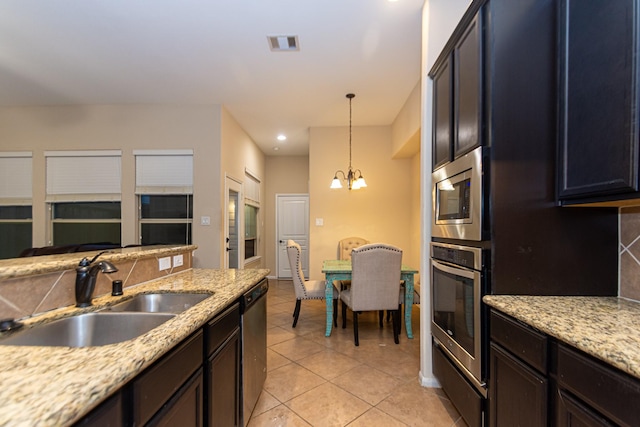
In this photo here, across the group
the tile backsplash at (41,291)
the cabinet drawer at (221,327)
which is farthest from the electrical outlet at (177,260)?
the cabinet drawer at (221,327)

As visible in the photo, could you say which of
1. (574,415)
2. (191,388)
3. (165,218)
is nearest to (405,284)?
(574,415)

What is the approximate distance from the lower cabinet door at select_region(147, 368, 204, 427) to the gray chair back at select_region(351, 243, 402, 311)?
1.95 m

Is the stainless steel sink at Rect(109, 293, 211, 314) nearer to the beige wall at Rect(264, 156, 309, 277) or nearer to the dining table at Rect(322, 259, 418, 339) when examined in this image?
the dining table at Rect(322, 259, 418, 339)

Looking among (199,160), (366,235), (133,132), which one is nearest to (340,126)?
(366,235)

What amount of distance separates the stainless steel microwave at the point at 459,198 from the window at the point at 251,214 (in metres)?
4.00

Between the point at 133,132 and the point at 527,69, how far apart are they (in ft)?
14.9

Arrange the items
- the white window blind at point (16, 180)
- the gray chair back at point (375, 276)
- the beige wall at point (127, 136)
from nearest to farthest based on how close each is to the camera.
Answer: the gray chair back at point (375, 276)
the beige wall at point (127, 136)
the white window blind at point (16, 180)

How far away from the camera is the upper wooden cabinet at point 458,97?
155 cm

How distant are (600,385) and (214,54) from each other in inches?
136

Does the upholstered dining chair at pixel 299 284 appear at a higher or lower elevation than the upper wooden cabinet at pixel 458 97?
lower

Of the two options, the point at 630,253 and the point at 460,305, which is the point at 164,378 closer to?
the point at 460,305

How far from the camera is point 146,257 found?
1.79m

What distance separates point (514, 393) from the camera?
1217mm

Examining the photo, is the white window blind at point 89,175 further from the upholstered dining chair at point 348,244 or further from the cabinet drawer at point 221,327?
the cabinet drawer at point 221,327
